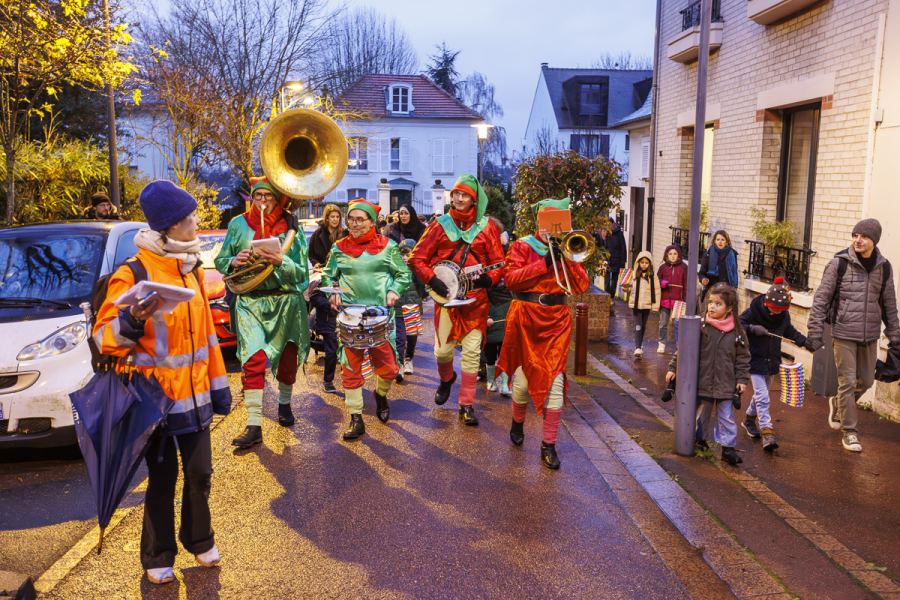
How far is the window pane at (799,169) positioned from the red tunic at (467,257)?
19.2ft

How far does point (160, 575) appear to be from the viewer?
380 cm

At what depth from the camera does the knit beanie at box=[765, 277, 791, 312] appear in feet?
20.8

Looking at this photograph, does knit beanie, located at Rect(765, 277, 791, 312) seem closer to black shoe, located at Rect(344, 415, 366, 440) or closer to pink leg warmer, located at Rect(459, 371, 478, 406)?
pink leg warmer, located at Rect(459, 371, 478, 406)

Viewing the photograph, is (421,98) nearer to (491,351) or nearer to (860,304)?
(491,351)

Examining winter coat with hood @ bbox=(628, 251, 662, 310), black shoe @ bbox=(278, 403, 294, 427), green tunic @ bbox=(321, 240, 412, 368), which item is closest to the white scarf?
green tunic @ bbox=(321, 240, 412, 368)

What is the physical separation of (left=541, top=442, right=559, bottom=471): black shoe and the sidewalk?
862 mm

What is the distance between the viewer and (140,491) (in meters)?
5.04

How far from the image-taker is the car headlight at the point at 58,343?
17.6ft

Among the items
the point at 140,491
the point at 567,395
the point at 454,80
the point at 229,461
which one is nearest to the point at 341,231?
the point at 567,395

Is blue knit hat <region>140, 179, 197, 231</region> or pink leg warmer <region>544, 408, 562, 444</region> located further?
pink leg warmer <region>544, 408, 562, 444</region>

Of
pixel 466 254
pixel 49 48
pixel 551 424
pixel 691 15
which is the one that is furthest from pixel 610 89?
pixel 551 424

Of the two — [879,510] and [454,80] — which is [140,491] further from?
[454,80]

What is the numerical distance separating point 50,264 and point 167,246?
3.21m

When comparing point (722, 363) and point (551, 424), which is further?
point (722, 363)
